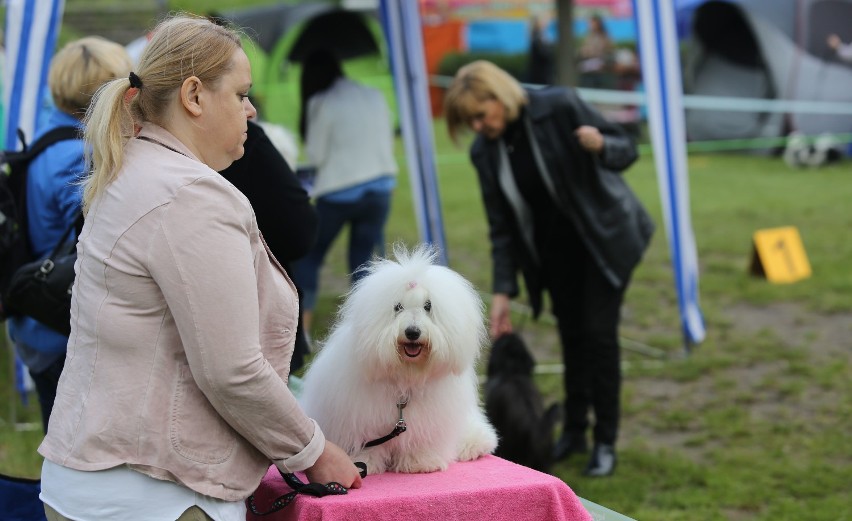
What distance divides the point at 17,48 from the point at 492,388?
8.53ft

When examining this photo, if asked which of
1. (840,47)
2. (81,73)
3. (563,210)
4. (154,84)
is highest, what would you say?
(154,84)

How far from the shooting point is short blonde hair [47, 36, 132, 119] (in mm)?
3135

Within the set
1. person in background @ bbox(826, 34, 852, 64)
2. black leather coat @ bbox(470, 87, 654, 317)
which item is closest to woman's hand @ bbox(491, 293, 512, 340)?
black leather coat @ bbox(470, 87, 654, 317)

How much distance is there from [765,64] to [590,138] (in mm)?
11246

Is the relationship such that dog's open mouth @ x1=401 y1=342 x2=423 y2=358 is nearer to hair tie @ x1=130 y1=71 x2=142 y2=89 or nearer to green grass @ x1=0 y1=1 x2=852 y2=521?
hair tie @ x1=130 y1=71 x2=142 y2=89

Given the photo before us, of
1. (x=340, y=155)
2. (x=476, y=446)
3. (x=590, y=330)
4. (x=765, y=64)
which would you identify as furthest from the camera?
(x=765, y=64)

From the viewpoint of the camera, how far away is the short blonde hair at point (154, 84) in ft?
5.69

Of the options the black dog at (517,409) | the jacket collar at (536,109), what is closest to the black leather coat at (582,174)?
the jacket collar at (536,109)

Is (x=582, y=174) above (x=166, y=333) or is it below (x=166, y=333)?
below

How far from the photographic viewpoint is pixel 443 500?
206cm

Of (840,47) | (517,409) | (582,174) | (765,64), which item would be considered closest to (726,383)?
(517,409)

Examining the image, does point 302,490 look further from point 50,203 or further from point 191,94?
point 50,203

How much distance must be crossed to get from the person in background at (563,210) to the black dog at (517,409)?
0.44ft

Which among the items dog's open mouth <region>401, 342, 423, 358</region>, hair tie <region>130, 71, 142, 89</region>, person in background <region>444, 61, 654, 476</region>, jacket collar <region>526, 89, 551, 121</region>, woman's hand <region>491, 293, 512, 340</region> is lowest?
woman's hand <region>491, 293, 512, 340</region>
